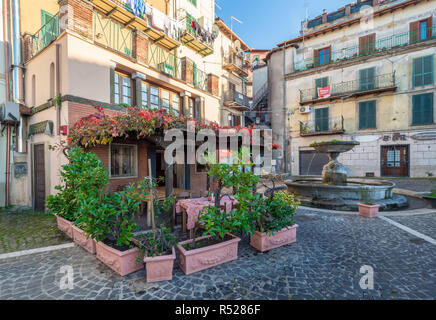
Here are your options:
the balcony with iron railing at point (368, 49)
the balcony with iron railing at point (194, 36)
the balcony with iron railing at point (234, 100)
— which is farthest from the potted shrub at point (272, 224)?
the balcony with iron railing at point (368, 49)

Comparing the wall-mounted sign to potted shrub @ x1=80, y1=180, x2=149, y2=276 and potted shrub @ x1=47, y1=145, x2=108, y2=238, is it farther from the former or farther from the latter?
potted shrub @ x1=47, y1=145, x2=108, y2=238

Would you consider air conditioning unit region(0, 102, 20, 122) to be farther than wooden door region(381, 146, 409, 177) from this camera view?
No

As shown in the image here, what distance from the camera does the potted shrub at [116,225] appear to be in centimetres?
319

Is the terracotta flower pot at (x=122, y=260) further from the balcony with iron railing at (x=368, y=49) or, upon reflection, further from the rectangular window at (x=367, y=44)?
the rectangular window at (x=367, y=44)

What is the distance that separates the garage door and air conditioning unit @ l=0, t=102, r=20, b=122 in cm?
1997

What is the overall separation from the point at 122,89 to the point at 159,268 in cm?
738

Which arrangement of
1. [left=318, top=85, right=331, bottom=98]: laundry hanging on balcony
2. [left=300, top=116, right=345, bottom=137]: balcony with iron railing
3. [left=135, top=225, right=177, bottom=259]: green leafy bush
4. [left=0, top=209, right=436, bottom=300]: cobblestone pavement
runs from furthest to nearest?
1. [left=318, top=85, right=331, bottom=98]: laundry hanging on balcony
2. [left=300, top=116, right=345, bottom=137]: balcony with iron railing
3. [left=135, top=225, right=177, bottom=259]: green leafy bush
4. [left=0, top=209, right=436, bottom=300]: cobblestone pavement

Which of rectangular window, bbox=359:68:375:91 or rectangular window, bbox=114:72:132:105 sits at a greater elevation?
rectangular window, bbox=359:68:375:91

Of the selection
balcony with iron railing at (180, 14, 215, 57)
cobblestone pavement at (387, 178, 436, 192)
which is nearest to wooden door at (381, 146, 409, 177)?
cobblestone pavement at (387, 178, 436, 192)

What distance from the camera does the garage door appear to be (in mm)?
19000

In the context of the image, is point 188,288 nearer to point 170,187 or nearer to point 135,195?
point 135,195

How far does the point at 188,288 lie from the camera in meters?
2.88

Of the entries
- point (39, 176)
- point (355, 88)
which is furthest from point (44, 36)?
point (355, 88)

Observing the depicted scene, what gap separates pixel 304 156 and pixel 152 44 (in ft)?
52.7
